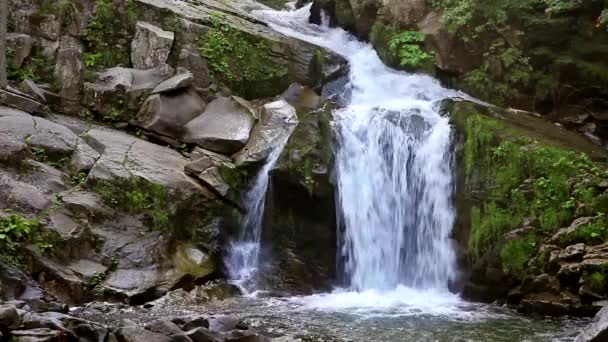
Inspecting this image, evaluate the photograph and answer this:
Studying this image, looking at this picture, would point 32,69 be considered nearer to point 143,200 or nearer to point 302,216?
point 143,200

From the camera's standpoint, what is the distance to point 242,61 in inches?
613

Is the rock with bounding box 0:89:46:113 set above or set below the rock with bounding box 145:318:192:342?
above

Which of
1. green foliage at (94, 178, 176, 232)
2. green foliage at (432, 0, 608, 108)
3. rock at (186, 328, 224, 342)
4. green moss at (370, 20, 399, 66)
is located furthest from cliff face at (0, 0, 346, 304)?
green foliage at (432, 0, 608, 108)

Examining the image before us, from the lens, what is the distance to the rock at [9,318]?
253 inches

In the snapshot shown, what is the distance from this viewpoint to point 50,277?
32.0 feet

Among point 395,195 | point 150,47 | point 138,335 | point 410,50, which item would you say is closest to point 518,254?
point 395,195

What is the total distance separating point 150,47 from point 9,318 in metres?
9.51

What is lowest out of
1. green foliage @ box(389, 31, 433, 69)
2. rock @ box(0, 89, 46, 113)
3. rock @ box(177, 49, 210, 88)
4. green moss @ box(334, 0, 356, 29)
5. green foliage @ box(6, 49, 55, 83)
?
rock @ box(0, 89, 46, 113)

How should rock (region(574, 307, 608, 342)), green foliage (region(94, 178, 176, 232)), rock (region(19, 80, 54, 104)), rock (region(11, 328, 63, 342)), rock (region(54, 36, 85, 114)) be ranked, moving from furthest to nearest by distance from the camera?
rock (region(54, 36, 85, 114)) < rock (region(19, 80, 54, 104)) < green foliage (region(94, 178, 176, 232)) < rock (region(574, 307, 608, 342)) < rock (region(11, 328, 63, 342))

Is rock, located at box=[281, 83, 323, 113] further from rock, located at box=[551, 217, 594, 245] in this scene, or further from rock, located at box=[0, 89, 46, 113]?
rock, located at box=[551, 217, 594, 245]

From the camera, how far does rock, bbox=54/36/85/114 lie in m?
13.9

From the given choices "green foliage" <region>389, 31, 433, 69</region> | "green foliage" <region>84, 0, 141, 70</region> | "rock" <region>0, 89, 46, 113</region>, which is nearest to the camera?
"rock" <region>0, 89, 46, 113</region>

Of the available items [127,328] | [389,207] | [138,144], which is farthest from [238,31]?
[127,328]

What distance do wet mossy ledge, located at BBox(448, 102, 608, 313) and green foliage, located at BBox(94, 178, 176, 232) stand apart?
563cm
